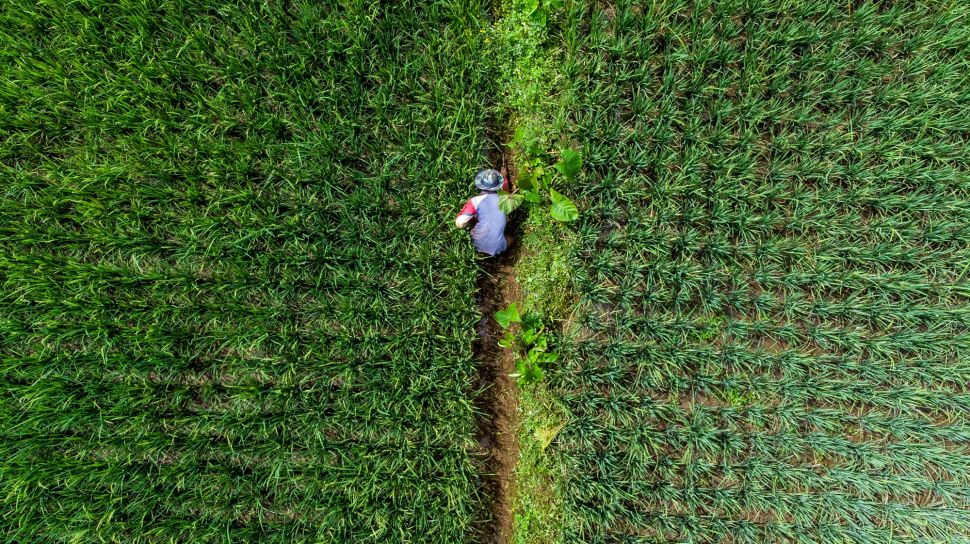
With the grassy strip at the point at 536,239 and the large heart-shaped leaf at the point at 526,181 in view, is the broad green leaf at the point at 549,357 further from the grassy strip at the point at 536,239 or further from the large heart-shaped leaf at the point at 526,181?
the large heart-shaped leaf at the point at 526,181

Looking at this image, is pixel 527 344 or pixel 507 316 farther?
pixel 527 344

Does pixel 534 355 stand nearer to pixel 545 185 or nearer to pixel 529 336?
pixel 529 336

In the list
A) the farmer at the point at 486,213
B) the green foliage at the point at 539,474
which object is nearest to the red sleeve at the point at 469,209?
the farmer at the point at 486,213

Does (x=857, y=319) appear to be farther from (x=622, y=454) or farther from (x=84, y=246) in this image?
(x=84, y=246)

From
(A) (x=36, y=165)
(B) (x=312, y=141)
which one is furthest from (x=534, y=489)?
(A) (x=36, y=165)

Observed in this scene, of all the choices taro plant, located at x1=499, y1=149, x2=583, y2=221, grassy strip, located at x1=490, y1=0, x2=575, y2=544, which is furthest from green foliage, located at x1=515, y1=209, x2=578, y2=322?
taro plant, located at x1=499, y1=149, x2=583, y2=221

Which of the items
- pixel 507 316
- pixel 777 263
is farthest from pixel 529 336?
pixel 777 263
